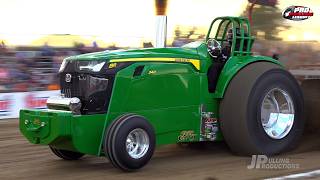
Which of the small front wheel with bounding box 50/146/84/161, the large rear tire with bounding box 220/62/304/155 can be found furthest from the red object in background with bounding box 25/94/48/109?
the large rear tire with bounding box 220/62/304/155

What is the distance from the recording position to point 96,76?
6168 mm

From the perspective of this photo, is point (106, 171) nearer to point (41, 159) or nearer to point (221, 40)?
point (41, 159)

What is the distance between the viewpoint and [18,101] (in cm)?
1281

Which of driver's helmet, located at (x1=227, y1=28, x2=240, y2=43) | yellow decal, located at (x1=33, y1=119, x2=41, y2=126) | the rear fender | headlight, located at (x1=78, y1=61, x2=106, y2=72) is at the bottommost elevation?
yellow decal, located at (x1=33, y1=119, x2=41, y2=126)

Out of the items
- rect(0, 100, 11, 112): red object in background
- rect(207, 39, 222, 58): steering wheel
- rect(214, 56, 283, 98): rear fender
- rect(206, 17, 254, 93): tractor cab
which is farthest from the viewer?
rect(0, 100, 11, 112): red object in background

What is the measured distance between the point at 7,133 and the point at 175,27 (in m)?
12.3

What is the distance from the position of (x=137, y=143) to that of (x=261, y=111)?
1761 mm

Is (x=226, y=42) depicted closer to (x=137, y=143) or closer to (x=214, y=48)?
(x=214, y=48)

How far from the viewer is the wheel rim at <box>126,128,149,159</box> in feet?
19.6

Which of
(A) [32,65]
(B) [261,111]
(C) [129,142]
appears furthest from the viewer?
(A) [32,65]

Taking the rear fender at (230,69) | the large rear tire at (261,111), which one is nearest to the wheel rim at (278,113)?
the large rear tire at (261,111)

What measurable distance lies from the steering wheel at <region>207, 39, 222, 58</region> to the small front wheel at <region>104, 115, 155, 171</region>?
1553 mm

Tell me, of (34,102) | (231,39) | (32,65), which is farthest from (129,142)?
(32,65)

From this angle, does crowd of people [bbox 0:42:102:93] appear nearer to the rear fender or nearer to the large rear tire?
the rear fender
